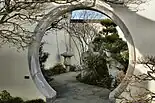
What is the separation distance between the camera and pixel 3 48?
28.9 ft

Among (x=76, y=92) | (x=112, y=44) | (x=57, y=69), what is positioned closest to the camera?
(x=76, y=92)

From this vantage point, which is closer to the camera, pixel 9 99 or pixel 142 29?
pixel 142 29

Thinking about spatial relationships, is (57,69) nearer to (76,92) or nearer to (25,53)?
(76,92)

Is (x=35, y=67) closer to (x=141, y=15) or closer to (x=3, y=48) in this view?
(x=3, y=48)

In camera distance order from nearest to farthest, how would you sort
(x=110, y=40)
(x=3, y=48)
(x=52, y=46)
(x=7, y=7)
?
(x=7, y=7), (x=3, y=48), (x=110, y=40), (x=52, y=46)

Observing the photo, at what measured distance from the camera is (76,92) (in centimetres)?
1162

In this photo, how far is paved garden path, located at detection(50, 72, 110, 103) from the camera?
33.7ft

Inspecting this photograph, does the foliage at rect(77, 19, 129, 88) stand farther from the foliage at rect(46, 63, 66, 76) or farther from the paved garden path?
the foliage at rect(46, 63, 66, 76)

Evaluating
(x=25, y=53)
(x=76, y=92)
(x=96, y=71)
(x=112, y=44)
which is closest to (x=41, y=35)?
(x=25, y=53)

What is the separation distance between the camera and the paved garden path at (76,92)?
10.3 m

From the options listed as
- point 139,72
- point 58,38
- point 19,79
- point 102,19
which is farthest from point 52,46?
point 139,72

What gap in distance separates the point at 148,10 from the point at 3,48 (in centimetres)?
436

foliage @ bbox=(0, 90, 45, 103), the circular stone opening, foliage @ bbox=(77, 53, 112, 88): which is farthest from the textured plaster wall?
foliage @ bbox=(77, 53, 112, 88)

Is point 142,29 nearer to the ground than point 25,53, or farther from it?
farther from it
